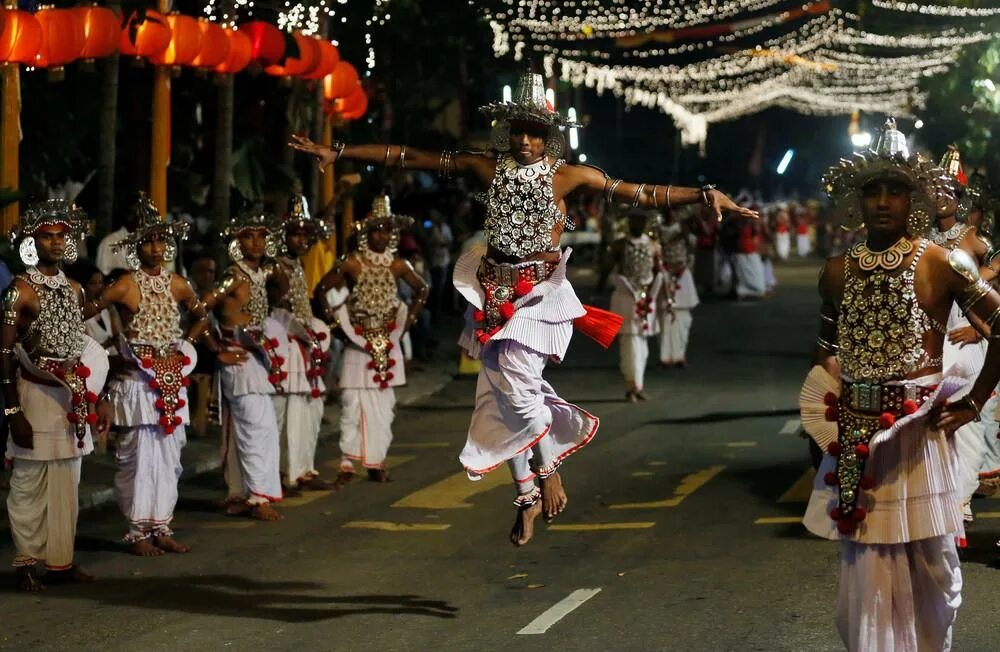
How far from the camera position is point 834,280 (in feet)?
24.0

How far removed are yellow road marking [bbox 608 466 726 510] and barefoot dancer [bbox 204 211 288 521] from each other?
103 inches

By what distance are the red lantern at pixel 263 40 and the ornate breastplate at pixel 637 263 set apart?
5595 mm

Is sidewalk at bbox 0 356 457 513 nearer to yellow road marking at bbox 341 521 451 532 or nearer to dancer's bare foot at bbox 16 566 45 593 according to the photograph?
yellow road marking at bbox 341 521 451 532

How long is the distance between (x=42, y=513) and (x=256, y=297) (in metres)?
3.00

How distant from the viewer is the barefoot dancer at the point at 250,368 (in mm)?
12766

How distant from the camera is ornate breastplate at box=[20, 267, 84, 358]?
1004 cm

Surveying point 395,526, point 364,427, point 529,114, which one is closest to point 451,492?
point 364,427

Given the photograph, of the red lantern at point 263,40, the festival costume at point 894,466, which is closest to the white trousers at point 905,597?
the festival costume at point 894,466

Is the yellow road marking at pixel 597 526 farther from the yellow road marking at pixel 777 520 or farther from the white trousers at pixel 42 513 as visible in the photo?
the white trousers at pixel 42 513

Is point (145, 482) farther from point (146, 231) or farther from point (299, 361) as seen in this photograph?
point (299, 361)

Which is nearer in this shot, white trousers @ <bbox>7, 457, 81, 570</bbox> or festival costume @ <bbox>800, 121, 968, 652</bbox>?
festival costume @ <bbox>800, 121, 968, 652</bbox>

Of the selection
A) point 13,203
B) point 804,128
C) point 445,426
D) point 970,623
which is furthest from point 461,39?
point 804,128

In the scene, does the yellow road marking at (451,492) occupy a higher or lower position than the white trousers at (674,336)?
higher

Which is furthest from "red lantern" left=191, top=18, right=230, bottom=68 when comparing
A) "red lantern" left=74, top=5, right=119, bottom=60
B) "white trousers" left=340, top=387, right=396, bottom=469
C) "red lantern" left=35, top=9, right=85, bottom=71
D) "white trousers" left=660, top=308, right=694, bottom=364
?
"white trousers" left=660, top=308, right=694, bottom=364
